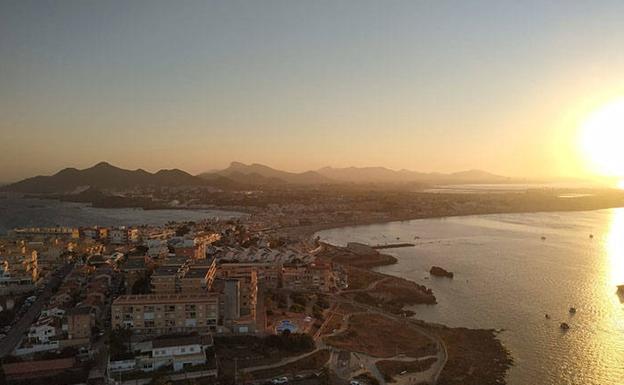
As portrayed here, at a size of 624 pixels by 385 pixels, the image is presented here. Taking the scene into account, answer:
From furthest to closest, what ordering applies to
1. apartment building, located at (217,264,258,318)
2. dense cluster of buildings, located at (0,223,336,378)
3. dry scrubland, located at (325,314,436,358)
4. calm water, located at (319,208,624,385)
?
1. apartment building, located at (217,264,258,318)
2. calm water, located at (319,208,624,385)
3. dry scrubland, located at (325,314,436,358)
4. dense cluster of buildings, located at (0,223,336,378)

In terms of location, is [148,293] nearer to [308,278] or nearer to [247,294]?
[247,294]

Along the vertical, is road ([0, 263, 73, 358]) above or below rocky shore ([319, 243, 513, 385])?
above

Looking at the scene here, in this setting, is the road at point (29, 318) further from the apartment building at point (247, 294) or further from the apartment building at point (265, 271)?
the apartment building at point (265, 271)

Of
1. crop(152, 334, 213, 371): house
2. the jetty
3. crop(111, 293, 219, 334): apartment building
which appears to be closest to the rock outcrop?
the jetty

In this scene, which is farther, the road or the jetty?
the jetty

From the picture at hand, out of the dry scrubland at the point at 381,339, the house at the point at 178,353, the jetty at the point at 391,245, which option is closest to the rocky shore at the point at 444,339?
the dry scrubland at the point at 381,339

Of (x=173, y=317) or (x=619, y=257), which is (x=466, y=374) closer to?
(x=173, y=317)

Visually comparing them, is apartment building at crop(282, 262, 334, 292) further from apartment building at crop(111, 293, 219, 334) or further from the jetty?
the jetty

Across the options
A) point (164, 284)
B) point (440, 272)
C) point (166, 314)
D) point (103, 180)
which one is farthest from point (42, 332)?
point (103, 180)
